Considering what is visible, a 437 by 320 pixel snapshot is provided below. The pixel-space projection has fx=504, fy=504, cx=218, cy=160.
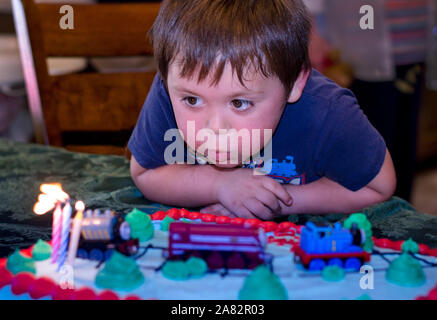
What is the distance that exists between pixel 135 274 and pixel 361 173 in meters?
0.49

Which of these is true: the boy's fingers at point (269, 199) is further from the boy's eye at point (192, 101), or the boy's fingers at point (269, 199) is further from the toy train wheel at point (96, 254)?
the toy train wheel at point (96, 254)

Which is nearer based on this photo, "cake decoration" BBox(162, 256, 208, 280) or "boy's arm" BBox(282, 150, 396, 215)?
"cake decoration" BBox(162, 256, 208, 280)

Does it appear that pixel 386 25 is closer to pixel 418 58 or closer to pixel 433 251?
pixel 418 58

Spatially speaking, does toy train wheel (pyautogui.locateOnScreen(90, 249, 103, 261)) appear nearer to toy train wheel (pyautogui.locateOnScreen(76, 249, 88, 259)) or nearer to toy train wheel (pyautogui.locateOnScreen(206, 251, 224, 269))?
toy train wheel (pyautogui.locateOnScreen(76, 249, 88, 259))

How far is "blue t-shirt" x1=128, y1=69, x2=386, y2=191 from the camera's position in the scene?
909 millimetres

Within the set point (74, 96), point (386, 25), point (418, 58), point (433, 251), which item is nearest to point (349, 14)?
point (386, 25)

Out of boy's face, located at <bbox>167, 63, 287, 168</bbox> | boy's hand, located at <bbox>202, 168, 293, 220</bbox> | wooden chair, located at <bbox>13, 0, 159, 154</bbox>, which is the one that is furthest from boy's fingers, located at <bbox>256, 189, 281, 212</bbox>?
wooden chair, located at <bbox>13, 0, 159, 154</bbox>

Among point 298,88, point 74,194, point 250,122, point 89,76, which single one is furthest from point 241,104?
point 89,76

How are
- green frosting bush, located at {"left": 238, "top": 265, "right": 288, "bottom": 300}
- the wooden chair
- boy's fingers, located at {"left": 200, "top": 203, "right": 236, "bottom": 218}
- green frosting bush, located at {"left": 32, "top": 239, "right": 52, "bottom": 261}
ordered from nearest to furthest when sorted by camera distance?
1. green frosting bush, located at {"left": 238, "top": 265, "right": 288, "bottom": 300}
2. green frosting bush, located at {"left": 32, "top": 239, "right": 52, "bottom": 261}
3. boy's fingers, located at {"left": 200, "top": 203, "right": 236, "bottom": 218}
4. the wooden chair

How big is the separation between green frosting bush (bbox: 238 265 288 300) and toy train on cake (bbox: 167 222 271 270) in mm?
48

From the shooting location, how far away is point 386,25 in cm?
171

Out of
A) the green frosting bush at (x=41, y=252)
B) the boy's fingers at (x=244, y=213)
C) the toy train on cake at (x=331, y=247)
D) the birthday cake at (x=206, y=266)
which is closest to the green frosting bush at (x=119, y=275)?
the birthday cake at (x=206, y=266)

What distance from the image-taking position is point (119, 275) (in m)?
0.58

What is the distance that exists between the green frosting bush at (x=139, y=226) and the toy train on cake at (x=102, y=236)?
38mm
